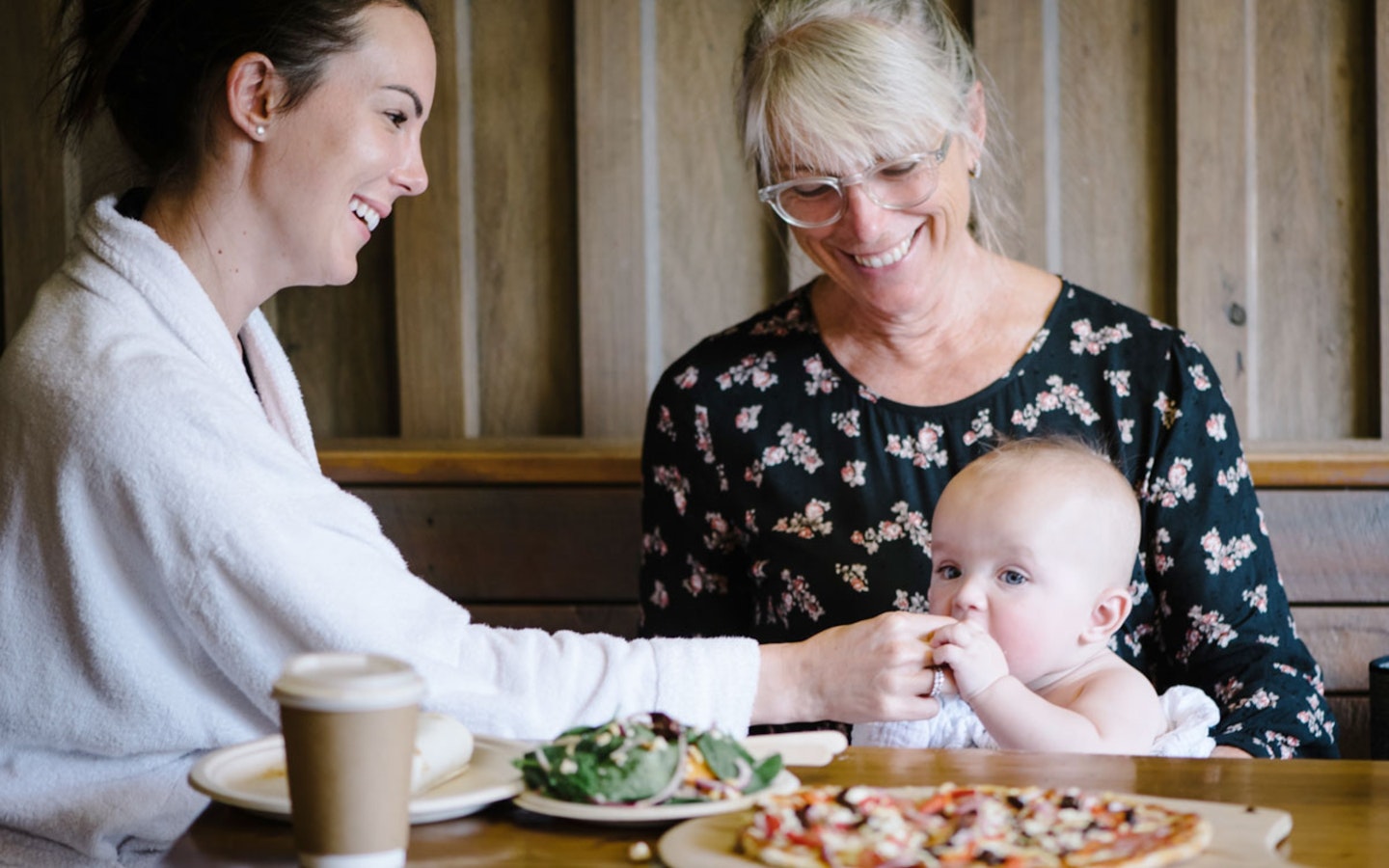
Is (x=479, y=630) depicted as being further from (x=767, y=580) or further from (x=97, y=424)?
(x=767, y=580)

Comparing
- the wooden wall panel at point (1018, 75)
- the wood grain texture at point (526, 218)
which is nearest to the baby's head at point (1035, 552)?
the wooden wall panel at point (1018, 75)

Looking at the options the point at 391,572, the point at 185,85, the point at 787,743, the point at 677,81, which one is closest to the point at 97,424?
the point at 391,572

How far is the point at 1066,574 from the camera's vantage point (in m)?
1.90

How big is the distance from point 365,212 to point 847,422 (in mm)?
816

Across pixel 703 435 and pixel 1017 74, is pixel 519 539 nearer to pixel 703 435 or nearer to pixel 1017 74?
pixel 703 435

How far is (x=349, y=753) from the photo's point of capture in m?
0.98

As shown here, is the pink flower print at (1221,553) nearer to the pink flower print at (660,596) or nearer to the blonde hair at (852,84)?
the blonde hair at (852,84)

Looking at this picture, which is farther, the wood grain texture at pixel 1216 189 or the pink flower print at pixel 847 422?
the wood grain texture at pixel 1216 189

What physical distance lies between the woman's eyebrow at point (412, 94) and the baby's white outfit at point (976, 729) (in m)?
0.99

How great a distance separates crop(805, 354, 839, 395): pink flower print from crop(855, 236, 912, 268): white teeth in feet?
0.73

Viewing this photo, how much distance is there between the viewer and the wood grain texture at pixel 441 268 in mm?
2863

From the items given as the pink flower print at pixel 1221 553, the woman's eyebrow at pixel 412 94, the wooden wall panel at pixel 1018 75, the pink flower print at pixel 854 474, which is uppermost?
the wooden wall panel at pixel 1018 75

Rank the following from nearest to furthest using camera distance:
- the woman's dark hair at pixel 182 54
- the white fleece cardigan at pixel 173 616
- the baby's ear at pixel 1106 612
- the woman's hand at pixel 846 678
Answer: the white fleece cardigan at pixel 173 616 → the woman's hand at pixel 846 678 → the woman's dark hair at pixel 182 54 → the baby's ear at pixel 1106 612

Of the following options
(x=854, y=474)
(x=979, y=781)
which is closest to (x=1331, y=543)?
(x=854, y=474)
